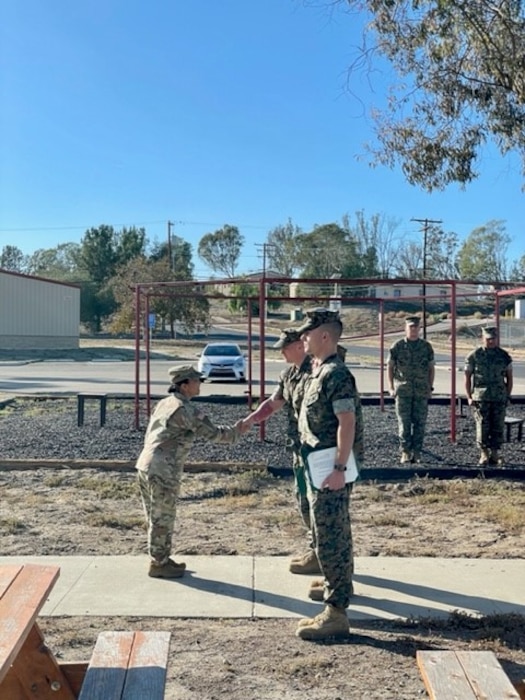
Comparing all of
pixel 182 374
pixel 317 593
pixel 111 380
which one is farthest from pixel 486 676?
pixel 111 380

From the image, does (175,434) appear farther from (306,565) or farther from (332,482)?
(332,482)

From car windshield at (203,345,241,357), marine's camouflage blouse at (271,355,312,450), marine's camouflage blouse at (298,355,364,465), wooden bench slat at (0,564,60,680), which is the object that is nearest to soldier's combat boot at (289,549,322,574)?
marine's camouflage blouse at (271,355,312,450)

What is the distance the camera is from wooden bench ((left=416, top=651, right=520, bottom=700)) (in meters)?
2.77

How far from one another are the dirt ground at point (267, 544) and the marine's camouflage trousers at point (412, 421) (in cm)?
131

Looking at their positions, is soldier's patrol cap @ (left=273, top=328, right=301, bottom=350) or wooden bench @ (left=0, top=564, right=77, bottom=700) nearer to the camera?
wooden bench @ (left=0, top=564, right=77, bottom=700)

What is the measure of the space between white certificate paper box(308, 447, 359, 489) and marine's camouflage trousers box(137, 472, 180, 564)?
138cm

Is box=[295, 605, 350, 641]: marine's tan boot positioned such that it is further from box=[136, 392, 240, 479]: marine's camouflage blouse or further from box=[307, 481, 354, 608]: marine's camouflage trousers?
box=[136, 392, 240, 479]: marine's camouflage blouse

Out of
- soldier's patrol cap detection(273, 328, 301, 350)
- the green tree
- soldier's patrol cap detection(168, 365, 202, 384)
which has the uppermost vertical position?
the green tree

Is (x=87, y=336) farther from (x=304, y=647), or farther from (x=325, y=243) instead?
(x=304, y=647)

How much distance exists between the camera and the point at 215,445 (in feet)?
35.4

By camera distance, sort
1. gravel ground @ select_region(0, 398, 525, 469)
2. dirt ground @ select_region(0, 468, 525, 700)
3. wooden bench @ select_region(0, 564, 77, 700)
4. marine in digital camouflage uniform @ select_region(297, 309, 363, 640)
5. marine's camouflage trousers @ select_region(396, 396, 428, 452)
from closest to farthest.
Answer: wooden bench @ select_region(0, 564, 77, 700) < dirt ground @ select_region(0, 468, 525, 700) < marine in digital camouflage uniform @ select_region(297, 309, 363, 640) < marine's camouflage trousers @ select_region(396, 396, 428, 452) < gravel ground @ select_region(0, 398, 525, 469)

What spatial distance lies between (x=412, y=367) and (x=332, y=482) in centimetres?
562

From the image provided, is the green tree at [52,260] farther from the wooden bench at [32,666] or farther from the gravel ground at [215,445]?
the wooden bench at [32,666]

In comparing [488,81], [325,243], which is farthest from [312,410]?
[325,243]
